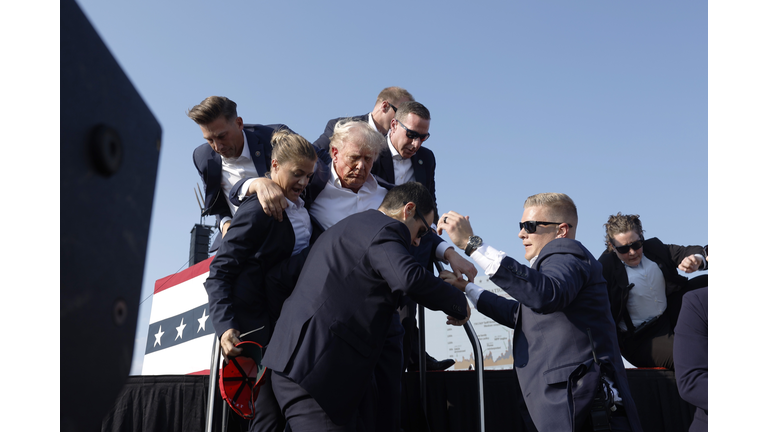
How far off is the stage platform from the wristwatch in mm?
1028

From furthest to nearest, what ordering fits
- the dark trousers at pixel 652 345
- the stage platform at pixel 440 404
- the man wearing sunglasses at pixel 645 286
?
1. the man wearing sunglasses at pixel 645 286
2. the dark trousers at pixel 652 345
3. the stage platform at pixel 440 404

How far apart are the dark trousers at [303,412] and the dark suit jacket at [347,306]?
1.3 inches

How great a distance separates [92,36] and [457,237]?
102 inches

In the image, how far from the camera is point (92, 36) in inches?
19.6

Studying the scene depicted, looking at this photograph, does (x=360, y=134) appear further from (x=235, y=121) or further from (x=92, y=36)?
(x=92, y=36)

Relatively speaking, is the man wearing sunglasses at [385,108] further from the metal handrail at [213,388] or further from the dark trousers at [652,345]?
the dark trousers at [652,345]

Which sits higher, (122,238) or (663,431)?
(122,238)

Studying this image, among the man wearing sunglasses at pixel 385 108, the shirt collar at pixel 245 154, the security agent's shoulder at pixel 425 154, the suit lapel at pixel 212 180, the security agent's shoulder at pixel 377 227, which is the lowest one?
the security agent's shoulder at pixel 377 227

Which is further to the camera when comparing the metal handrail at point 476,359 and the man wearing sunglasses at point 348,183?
the metal handrail at point 476,359

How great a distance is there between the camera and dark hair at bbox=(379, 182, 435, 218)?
2.62 m

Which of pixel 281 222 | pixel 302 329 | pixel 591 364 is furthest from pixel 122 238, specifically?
pixel 591 364

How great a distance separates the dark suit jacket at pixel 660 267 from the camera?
4.26m

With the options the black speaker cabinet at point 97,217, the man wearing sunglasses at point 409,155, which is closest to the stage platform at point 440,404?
the man wearing sunglasses at point 409,155

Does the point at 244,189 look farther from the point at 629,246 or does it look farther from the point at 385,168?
the point at 629,246
